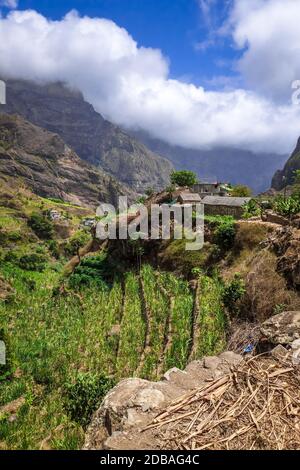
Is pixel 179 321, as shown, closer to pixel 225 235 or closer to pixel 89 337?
pixel 89 337

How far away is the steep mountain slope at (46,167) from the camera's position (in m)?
143

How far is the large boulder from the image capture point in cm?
734

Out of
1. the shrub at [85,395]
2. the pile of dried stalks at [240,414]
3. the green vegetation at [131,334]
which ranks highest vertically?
the pile of dried stalks at [240,414]

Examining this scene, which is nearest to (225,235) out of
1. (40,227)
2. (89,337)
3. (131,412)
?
(89,337)

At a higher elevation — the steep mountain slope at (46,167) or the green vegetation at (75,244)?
the steep mountain slope at (46,167)

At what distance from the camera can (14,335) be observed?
30.1m

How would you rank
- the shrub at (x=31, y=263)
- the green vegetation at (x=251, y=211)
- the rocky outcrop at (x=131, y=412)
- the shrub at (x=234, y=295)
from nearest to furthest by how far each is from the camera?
the rocky outcrop at (x=131, y=412) < the shrub at (x=234, y=295) < the green vegetation at (x=251, y=211) < the shrub at (x=31, y=263)

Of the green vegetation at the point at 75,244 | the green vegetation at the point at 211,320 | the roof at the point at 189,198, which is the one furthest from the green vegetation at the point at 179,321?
the green vegetation at the point at 75,244

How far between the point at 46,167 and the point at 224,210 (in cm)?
13351

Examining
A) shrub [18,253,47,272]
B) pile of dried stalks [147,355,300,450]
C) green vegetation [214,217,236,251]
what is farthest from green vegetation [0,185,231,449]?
shrub [18,253,47,272]

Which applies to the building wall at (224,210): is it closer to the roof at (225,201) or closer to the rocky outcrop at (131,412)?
the roof at (225,201)

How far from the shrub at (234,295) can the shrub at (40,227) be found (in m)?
71.0

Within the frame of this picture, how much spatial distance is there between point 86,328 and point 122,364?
7.18 meters
